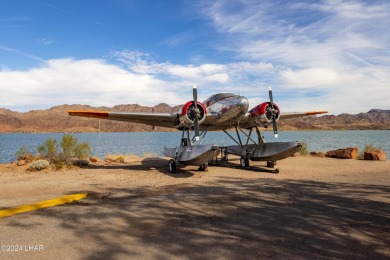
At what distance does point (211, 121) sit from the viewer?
18.4 meters

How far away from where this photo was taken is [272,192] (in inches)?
A: 385

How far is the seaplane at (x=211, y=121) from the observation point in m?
15.8

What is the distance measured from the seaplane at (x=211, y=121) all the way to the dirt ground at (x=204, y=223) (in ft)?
16.7

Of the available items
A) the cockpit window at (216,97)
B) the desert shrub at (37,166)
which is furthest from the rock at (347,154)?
the desert shrub at (37,166)

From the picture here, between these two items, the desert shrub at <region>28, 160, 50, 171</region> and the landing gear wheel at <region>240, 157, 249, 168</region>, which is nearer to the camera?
the desert shrub at <region>28, 160, 50, 171</region>

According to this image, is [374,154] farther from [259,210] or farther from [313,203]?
[259,210]

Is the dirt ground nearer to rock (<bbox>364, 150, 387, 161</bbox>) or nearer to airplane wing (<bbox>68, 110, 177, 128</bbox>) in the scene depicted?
airplane wing (<bbox>68, 110, 177, 128</bbox>)

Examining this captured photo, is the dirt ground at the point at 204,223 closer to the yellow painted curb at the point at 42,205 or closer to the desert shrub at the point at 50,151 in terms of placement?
the yellow painted curb at the point at 42,205

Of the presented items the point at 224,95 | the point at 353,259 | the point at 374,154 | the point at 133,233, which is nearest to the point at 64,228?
the point at 133,233

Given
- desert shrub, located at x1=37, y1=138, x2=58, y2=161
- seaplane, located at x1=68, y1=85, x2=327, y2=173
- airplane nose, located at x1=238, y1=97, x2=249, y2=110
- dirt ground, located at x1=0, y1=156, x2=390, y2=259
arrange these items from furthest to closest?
desert shrub, located at x1=37, y1=138, x2=58, y2=161
airplane nose, located at x1=238, y1=97, x2=249, y2=110
seaplane, located at x1=68, y1=85, x2=327, y2=173
dirt ground, located at x1=0, y1=156, x2=390, y2=259

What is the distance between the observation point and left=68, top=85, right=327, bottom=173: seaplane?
15789mm

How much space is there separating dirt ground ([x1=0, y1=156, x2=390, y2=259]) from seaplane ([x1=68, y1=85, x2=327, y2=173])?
16.7 ft

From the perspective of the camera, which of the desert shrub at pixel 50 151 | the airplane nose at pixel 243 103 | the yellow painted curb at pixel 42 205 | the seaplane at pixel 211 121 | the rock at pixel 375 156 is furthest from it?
the rock at pixel 375 156

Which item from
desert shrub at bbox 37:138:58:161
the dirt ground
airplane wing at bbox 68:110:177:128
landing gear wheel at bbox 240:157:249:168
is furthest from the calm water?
the dirt ground
